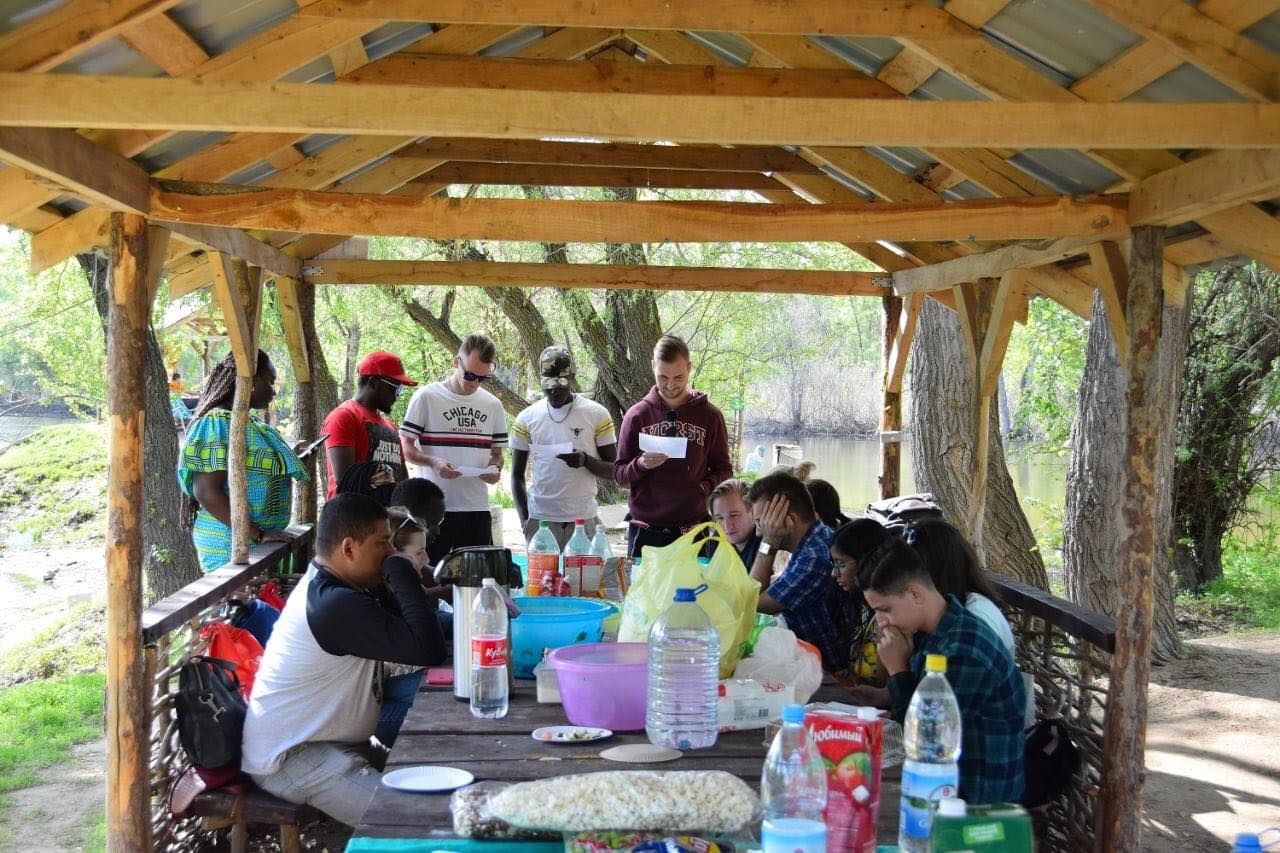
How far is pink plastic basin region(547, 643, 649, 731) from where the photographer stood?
265cm

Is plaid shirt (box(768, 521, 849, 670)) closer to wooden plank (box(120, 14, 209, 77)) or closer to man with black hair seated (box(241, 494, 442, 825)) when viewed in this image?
man with black hair seated (box(241, 494, 442, 825))

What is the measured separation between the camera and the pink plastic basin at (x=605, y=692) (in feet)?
8.69

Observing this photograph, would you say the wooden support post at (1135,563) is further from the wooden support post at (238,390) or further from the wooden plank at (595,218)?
the wooden support post at (238,390)

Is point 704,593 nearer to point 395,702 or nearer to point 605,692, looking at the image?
point 605,692

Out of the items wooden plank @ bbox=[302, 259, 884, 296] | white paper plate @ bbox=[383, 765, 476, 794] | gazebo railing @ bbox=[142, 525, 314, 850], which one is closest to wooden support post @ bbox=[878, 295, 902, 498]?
wooden plank @ bbox=[302, 259, 884, 296]

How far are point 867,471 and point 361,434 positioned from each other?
72.4ft

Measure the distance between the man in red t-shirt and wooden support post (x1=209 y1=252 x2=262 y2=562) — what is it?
1.44 ft

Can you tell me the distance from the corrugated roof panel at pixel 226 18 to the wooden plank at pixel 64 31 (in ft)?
1.21

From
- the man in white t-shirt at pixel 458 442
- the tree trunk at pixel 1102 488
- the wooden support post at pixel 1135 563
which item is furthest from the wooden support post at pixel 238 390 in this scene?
the tree trunk at pixel 1102 488

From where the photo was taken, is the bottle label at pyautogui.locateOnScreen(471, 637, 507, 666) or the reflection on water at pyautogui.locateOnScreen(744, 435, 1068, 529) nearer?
the bottle label at pyautogui.locateOnScreen(471, 637, 507, 666)

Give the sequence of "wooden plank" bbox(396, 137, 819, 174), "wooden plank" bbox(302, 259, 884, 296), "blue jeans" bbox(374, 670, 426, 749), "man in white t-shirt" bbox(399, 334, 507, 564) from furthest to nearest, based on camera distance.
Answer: "wooden plank" bbox(302, 259, 884, 296), "wooden plank" bbox(396, 137, 819, 174), "man in white t-shirt" bbox(399, 334, 507, 564), "blue jeans" bbox(374, 670, 426, 749)

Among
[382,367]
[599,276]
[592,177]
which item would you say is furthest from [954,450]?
[382,367]

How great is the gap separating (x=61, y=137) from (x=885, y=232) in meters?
2.86

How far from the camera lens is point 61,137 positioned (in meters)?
3.47
